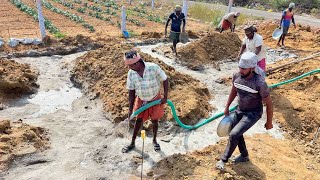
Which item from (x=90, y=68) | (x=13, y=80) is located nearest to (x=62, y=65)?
(x=90, y=68)

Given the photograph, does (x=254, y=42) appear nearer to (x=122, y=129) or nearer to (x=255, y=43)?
(x=255, y=43)

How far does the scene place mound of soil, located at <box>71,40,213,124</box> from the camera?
5758 mm

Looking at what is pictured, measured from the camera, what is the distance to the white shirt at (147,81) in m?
4.08

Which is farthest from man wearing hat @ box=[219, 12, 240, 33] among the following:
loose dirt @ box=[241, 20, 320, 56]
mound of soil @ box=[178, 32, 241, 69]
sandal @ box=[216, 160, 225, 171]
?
sandal @ box=[216, 160, 225, 171]

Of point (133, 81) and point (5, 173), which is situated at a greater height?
point (133, 81)

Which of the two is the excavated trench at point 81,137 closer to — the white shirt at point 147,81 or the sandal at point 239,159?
the sandal at point 239,159

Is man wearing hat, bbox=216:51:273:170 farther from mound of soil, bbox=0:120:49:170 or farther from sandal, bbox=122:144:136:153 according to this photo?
mound of soil, bbox=0:120:49:170

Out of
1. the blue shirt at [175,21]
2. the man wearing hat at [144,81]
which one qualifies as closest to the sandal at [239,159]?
the man wearing hat at [144,81]

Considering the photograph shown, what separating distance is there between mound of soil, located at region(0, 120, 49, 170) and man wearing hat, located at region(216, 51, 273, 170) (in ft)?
8.93

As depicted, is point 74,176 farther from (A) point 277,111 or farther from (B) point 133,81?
(A) point 277,111

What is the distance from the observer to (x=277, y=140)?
523 cm

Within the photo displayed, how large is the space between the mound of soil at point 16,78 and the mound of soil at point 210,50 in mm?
4182

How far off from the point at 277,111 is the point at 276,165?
73.8 inches

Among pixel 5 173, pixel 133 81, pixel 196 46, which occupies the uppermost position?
pixel 133 81
